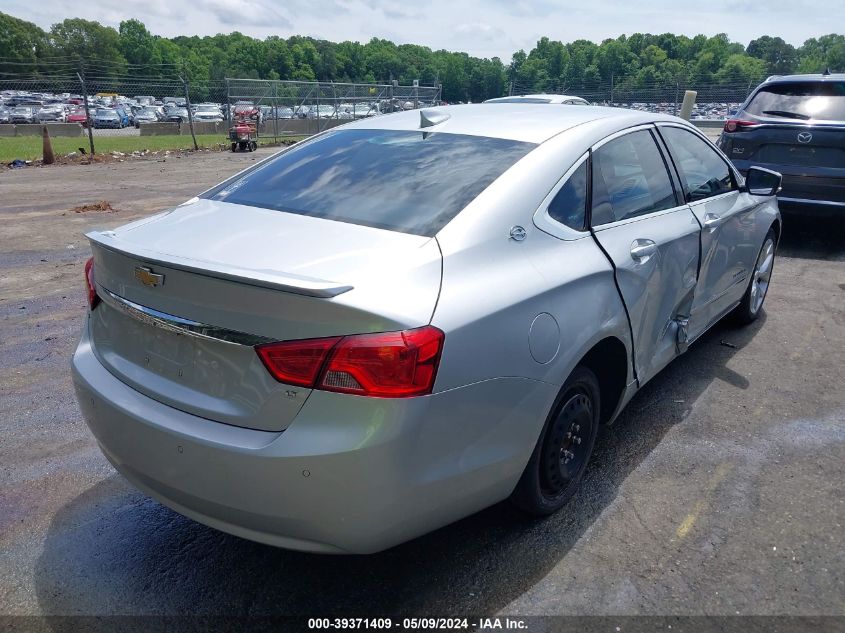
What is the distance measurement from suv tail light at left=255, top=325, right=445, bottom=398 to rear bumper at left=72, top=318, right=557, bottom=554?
1.6 inches

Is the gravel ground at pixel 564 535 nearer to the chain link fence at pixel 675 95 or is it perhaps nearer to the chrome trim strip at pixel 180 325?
the chrome trim strip at pixel 180 325

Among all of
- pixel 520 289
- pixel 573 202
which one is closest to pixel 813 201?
pixel 573 202

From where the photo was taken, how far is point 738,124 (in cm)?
792

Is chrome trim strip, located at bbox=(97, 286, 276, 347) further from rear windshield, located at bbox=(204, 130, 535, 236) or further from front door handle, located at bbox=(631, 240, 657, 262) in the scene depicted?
front door handle, located at bbox=(631, 240, 657, 262)


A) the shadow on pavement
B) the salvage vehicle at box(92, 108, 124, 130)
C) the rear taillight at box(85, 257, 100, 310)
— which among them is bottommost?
the salvage vehicle at box(92, 108, 124, 130)

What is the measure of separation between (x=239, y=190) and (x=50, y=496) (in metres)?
1.65

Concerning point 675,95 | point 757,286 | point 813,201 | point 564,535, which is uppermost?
point 813,201

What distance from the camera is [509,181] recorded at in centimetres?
284

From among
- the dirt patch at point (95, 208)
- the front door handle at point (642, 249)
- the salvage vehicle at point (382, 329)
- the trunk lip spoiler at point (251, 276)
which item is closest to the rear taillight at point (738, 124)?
the salvage vehicle at point (382, 329)

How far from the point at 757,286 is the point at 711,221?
5.75ft

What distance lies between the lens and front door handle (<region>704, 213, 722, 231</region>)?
404cm

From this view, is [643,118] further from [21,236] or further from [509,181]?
[21,236]

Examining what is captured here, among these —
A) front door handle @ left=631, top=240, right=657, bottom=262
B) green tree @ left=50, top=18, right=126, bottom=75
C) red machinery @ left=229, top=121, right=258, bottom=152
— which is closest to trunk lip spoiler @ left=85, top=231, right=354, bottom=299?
front door handle @ left=631, top=240, right=657, bottom=262

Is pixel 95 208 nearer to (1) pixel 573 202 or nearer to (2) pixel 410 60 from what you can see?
(1) pixel 573 202
